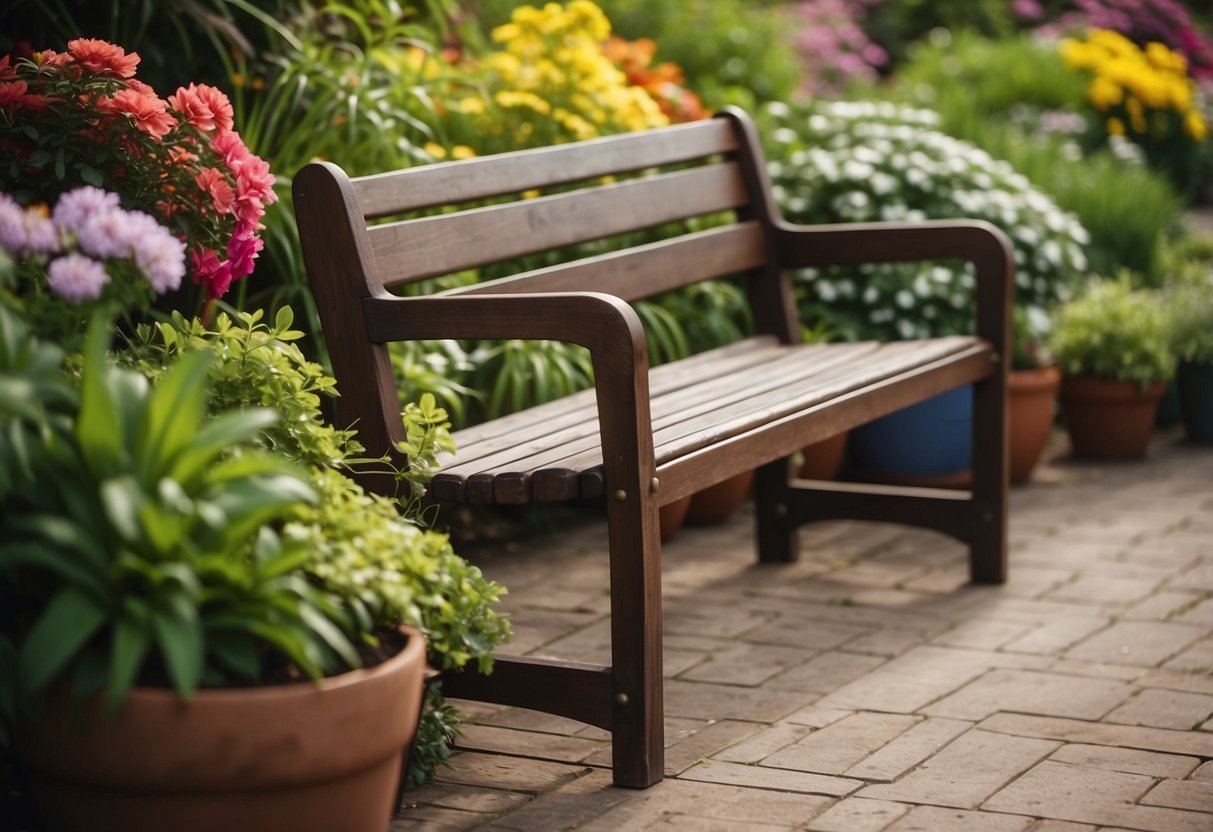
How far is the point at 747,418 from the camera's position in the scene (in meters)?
3.23

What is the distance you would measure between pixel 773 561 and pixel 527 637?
0.99m

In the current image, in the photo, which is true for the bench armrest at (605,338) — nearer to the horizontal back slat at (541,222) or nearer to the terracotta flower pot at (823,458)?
the horizontal back slat at (541,222)

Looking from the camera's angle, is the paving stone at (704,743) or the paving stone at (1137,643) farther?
the paving stone at (1137,643)

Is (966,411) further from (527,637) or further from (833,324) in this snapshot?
(527,637)

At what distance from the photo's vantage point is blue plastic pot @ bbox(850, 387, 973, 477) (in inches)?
195

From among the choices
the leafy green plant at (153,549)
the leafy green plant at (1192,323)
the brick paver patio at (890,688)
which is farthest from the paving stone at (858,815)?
the leafy green plant at (1192,323)

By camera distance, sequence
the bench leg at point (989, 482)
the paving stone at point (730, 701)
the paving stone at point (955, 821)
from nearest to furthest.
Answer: the paving stone at point (955, 821) → the paving stone at point (730, 701) → the bench leg at point (989, 482)

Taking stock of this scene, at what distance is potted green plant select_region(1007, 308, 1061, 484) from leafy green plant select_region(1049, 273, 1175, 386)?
78 mm

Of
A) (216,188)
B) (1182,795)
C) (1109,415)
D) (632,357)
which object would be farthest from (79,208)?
(1109,415)

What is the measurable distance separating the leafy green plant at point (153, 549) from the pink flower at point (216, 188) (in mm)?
643

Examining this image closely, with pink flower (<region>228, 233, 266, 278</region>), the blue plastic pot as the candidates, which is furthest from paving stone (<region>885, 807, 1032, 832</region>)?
the blue plastic pot

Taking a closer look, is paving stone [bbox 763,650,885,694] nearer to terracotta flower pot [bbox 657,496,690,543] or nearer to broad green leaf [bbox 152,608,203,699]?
terracotta flower pot [bbox 657,496,690,543]

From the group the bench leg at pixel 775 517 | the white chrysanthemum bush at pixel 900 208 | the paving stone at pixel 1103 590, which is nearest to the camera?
the paving stone at pixel 1103 590

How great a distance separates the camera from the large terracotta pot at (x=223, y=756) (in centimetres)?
201
